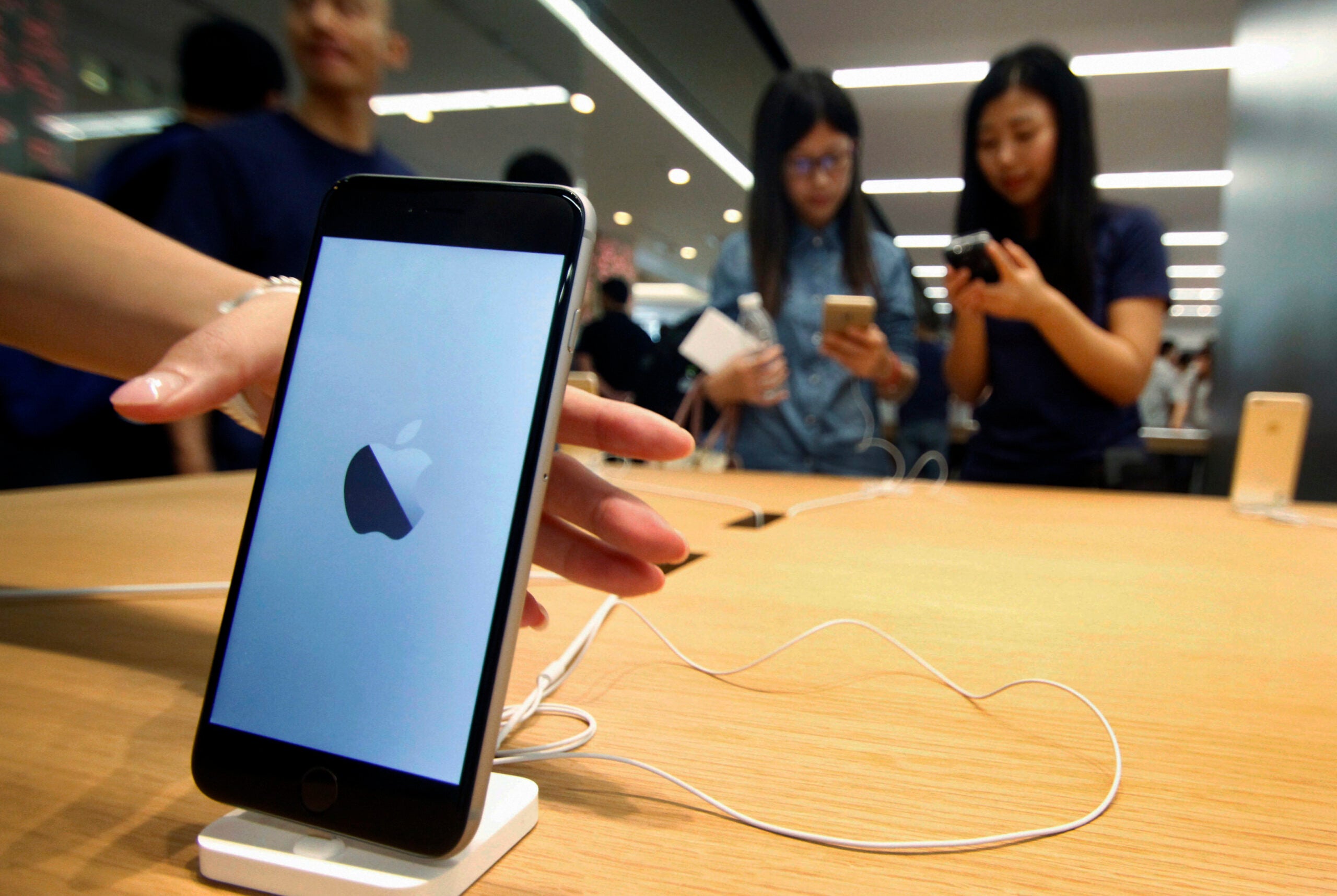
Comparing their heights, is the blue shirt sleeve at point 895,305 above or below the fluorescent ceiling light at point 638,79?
below

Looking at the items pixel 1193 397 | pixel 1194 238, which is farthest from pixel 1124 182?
pixel 1194 238

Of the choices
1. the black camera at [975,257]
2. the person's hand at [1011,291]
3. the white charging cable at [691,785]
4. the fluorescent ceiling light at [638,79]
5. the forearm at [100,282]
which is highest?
the fluorescent ceiling light at [638,79]

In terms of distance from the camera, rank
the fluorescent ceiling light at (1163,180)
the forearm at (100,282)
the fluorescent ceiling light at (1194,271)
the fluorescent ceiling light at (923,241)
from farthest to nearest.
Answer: the fluorescent ceiling light at (1194,271) → the fluorescent ceiling light at (923,241) → the fluorescent ceiling light at (1163,180) → the forearm at (100,282)

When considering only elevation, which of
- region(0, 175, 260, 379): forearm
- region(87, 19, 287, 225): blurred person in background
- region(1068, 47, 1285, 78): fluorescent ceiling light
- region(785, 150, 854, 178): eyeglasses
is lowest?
region(0, 175, 260, 379): forearm

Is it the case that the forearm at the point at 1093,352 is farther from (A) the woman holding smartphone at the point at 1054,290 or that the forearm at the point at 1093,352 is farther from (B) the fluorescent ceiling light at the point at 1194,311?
(B) the fluorescent ceiling light at the point at 1194,311

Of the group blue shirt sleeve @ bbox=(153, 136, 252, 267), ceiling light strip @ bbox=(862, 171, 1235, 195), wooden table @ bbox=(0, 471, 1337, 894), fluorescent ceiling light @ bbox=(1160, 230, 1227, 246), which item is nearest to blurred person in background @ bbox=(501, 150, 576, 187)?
blue shirt sleeve @ bbox=(153, 136, 252, 267)

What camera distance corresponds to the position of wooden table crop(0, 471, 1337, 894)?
0.23 m

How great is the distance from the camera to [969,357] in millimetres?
1437

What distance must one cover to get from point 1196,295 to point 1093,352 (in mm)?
12026

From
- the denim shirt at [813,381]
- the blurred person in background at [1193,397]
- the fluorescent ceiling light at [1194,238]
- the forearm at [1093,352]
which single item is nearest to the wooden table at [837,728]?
the forearm at [1093,352]

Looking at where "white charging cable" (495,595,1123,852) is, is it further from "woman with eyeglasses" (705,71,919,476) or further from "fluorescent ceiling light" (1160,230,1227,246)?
"fluorescent ceiling light" (1160,230,1227,246)

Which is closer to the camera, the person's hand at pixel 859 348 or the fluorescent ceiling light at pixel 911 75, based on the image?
the person's hand at pixel 859 348

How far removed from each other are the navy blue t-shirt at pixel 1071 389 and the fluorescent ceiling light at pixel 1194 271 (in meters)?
9.12

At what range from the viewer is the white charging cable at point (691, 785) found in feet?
0.81
